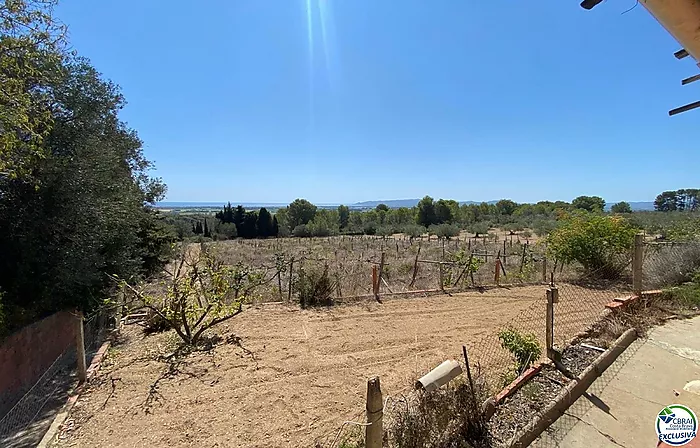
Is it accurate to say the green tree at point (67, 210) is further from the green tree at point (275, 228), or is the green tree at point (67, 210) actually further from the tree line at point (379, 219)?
the green tree at point (275, 228)

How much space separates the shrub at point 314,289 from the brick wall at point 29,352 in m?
4.30

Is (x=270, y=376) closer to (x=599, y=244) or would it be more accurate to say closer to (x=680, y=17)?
(x=680, y=17)

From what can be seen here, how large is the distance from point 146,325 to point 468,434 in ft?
20.1

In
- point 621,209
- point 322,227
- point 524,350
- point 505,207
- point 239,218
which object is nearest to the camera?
point 524,350

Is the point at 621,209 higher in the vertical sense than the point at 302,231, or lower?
higher

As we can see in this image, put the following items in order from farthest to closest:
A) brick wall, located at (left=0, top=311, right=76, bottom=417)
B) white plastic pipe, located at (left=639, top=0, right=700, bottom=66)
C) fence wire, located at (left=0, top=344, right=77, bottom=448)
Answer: brick wall, located at (left=0, top=311, right=76, bottom=417), fence wire, located at (left=0, top=344, right=77, bottom=448), white plastic pipe, located at (left=639, top=0, right=700, bottom=66)

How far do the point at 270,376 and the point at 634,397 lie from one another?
398 cm

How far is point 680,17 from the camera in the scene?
52.4 inches

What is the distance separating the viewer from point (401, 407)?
338 cm

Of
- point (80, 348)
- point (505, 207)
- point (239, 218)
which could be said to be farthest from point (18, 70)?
point (505, 207)

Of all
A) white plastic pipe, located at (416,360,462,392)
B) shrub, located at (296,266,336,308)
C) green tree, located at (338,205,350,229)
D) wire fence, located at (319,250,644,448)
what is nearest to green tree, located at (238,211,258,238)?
green tree, located at (338,205,350,229)

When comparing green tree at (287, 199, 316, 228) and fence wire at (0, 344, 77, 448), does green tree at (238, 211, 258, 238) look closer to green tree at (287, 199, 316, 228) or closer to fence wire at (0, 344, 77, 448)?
green tree at (287, 199, 316, 228)

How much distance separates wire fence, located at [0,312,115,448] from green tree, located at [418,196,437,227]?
40.9m

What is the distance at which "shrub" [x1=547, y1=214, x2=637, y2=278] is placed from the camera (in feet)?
30.5
